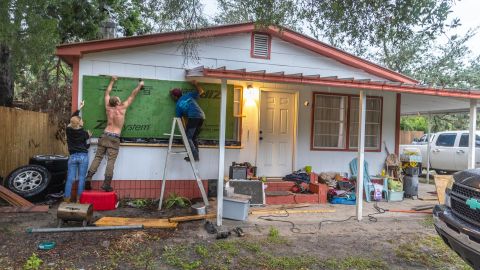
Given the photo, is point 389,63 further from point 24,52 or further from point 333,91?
point 24,52

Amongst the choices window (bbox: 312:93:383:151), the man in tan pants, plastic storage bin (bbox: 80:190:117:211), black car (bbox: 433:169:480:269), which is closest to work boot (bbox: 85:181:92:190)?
the man in tan pants

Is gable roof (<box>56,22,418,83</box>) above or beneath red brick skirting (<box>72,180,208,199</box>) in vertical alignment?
above

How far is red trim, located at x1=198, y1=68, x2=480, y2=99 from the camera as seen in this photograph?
6293 mm

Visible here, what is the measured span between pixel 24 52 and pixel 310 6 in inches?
227

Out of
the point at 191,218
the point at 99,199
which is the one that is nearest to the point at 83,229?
the point at 99,199

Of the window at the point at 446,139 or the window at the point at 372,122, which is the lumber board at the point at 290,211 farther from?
the window at the point at 446,139

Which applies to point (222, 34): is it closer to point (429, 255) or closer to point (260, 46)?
point (260, 46)

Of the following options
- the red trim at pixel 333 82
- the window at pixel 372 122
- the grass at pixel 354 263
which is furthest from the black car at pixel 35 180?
the window at pixel 372 122

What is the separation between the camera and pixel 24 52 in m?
7.33

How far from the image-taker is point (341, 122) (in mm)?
9469

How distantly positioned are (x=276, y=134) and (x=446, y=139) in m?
8.48

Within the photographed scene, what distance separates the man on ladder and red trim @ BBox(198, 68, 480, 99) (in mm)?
1314

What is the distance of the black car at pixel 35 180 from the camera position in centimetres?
718

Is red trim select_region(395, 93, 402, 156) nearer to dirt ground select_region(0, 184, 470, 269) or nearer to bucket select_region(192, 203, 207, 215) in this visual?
dirt ground select_region(0, 184, 470, 269)
